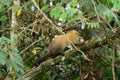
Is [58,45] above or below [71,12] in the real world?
below

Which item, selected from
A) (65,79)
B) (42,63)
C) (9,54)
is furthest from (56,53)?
(9,54)

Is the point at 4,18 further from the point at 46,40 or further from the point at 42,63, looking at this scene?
the point at 42,63

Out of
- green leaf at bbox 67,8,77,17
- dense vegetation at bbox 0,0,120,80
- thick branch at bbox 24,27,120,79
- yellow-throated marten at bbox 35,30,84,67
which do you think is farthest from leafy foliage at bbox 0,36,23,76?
yellow-throated marten at bbox 35,30,84,67

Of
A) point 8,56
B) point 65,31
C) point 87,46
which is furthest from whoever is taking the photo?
point 65,31

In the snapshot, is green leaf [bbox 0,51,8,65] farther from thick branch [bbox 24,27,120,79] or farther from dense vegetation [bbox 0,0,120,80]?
thick branch [bbox 24,27,120,79]

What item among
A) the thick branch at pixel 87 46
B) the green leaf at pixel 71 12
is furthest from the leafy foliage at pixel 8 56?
the thick branch at pixel 87 46

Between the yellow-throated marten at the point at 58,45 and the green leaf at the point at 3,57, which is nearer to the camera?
the green leaf at the point at 3,57

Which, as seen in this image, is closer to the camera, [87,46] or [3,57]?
[3,57]

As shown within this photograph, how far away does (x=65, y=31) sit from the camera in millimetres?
3877

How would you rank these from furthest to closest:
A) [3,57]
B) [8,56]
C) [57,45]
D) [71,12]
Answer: [57,45] < [71,12] < [8,56] < [3,57]

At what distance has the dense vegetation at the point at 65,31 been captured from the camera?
104 inches

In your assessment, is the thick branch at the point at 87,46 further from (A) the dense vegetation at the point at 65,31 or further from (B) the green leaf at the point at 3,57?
(B) the green leaf at the point at 3,57

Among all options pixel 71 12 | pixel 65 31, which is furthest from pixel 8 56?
pixel 65 31

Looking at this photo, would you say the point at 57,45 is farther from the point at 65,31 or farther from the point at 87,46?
the point at 87,46
